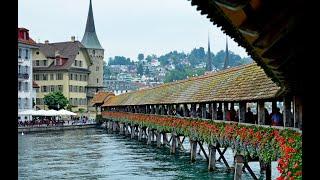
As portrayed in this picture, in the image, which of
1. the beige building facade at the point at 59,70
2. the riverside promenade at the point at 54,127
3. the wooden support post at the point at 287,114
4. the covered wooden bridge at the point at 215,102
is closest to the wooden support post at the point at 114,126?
the riverside promenade at the point at 54,127

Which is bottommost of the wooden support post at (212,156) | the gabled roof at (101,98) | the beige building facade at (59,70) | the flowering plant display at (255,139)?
the wooden support post at (212,156)

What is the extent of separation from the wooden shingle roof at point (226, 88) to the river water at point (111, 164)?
3592 mm

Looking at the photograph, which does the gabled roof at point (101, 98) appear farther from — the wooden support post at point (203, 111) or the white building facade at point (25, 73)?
the wooden support post at point (203, 111)

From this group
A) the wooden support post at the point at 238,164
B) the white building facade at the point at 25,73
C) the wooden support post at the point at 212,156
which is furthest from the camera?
the white building facade at the point at 25,73

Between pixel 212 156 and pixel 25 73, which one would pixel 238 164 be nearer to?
pixel 212 156

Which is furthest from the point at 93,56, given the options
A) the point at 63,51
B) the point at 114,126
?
the point at 114,126

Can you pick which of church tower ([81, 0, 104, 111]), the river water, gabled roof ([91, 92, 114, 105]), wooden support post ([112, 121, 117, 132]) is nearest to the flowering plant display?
the river water

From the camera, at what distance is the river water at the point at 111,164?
28.2 metres

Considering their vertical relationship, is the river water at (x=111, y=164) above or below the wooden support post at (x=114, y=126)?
below

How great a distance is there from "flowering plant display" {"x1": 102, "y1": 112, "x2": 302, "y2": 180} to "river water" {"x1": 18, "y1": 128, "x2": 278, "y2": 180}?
6.04 feet

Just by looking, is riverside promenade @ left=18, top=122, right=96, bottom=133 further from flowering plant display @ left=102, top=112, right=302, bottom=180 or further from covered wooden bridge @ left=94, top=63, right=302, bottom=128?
flowering plant display @ left=102, top=112, right=302, bottom=180

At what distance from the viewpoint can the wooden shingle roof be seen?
2154 cm

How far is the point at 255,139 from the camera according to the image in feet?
63.2

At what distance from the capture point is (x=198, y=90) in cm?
3441
